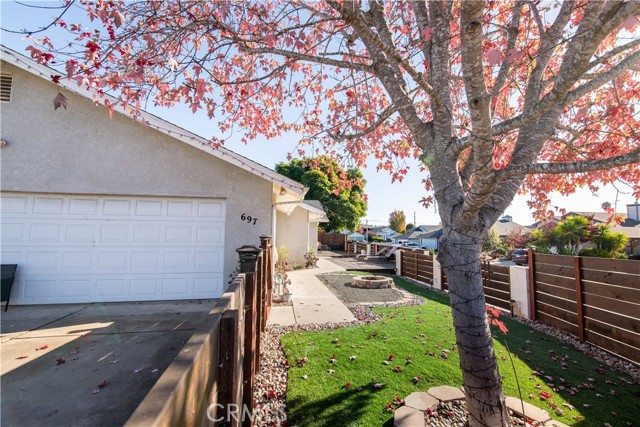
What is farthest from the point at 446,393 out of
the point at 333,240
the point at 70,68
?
the point at 333,240

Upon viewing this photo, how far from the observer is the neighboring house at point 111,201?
702 cm

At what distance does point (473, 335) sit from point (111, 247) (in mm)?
8047

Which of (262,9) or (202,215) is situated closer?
(262,9)

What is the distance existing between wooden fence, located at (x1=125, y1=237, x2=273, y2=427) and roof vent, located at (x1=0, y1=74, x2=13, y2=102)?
8.17 m

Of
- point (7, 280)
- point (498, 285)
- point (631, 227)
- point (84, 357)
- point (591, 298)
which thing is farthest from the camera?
point (631, 227)

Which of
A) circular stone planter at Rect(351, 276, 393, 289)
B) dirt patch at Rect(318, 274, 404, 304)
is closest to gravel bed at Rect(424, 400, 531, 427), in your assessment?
dirt patch at Rect(318, 274, 404, 304)

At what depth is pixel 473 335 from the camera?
8.85 ft

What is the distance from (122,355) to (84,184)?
16.0 ft

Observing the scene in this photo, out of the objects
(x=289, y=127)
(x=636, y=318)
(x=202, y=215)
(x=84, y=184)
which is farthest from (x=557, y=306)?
(x=84, y=184)

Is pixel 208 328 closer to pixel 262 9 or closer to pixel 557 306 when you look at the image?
pixel 262 9

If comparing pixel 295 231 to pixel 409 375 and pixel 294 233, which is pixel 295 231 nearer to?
pixel 294 233

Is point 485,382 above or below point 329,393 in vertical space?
above

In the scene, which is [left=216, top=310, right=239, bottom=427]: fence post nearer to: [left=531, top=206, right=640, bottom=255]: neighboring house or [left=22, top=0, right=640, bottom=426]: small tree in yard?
[left=22, top=0, right=640, bottom=426]: small tree in yard

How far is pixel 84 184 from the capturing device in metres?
7.16
